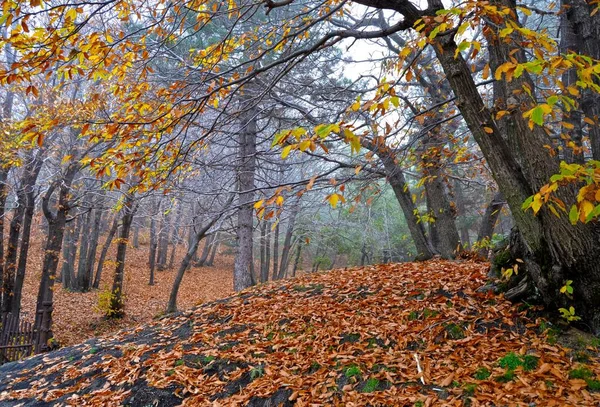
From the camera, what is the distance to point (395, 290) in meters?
5.00

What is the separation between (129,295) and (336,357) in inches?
582

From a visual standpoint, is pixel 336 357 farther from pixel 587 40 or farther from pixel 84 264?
pixel 84 264

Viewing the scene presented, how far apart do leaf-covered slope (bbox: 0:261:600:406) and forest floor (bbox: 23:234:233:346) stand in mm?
1995

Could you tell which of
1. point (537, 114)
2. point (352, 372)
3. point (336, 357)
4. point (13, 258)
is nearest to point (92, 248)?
point (13, 258)

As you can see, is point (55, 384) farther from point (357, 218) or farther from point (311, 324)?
point (357, 218)

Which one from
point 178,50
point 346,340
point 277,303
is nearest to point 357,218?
point 178,50

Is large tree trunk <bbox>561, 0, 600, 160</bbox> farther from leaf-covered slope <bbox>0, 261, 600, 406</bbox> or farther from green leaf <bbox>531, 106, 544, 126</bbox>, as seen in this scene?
green leaf <bbox>531, 106, 544, 126</bbox>

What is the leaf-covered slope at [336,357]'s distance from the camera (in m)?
2.98

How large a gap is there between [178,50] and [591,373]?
9753 mm

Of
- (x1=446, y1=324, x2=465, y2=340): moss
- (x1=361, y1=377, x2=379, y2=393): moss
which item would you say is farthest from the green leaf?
(x1=446, y1=324, x2=465, y2=340): moss

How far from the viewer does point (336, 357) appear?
12.2 feet

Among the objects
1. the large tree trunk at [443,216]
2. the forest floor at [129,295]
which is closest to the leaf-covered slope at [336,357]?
the large tree trunk at [443,216]

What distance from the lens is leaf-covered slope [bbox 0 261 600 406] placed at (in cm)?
298

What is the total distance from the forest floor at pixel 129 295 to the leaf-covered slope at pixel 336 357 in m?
1.99
